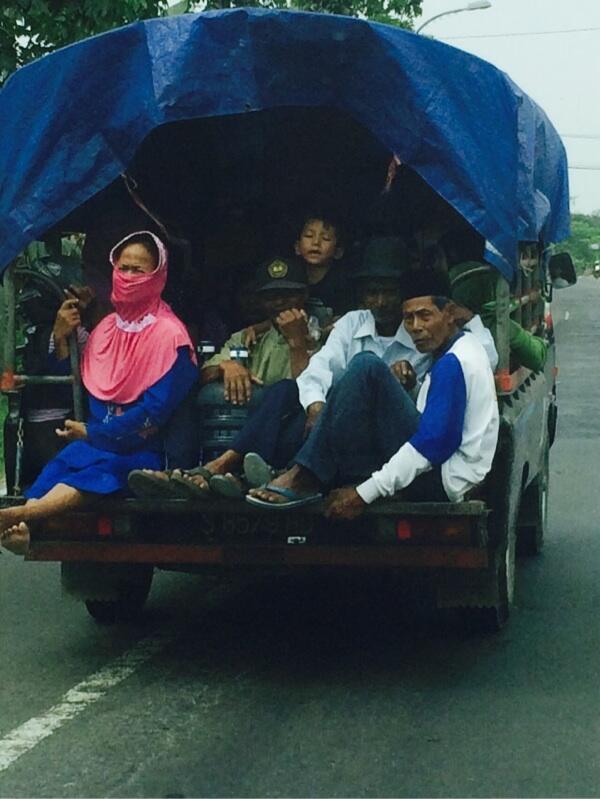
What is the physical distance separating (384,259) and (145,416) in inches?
58.1

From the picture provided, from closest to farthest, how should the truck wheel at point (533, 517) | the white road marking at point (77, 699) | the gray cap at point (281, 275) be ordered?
the white road marking at point (77, 699) → the gray cap at point (281, 275) → the truck wheel at point (533, 517)

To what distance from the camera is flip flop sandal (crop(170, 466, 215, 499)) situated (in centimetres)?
670

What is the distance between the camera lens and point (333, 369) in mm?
7410

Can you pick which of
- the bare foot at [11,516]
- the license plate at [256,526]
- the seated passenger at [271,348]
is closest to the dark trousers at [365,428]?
the license plate at [256,526]

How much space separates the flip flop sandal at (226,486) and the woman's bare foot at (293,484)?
0.05 m

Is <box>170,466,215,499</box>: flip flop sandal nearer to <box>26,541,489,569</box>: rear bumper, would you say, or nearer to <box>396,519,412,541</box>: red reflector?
<box>26,541,489,569</box>: rear bumper

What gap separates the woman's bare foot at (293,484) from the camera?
6.64 metres

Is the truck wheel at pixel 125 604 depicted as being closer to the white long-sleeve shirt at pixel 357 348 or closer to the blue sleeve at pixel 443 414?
the white long-sleeve shirt at pixel 357 348

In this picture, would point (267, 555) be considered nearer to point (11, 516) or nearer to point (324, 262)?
point (11, 516)

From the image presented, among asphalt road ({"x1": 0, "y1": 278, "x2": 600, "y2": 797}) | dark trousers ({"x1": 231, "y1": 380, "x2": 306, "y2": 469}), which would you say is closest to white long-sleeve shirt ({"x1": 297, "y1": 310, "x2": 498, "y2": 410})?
dark trousers ({"x1": 231, "y1": 380, "x2": 306, "y2": 469})

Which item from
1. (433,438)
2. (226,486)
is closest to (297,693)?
(226,486)

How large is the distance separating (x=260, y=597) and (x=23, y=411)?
79.2 inches

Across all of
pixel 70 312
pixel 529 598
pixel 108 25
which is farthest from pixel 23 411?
pixel 108 25

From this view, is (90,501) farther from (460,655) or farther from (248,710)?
(460,655)
